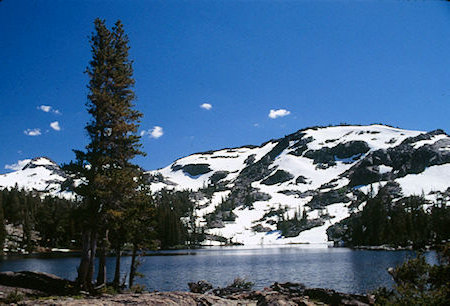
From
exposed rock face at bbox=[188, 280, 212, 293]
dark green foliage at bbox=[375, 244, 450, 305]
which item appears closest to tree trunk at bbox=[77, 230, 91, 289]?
exposed rock face at bbox=[188, 280, 212, 293]

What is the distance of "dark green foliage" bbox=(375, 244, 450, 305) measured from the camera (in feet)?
42.2

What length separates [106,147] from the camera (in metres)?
27.9

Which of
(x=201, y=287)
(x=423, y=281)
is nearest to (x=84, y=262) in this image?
(x=201, y=287)

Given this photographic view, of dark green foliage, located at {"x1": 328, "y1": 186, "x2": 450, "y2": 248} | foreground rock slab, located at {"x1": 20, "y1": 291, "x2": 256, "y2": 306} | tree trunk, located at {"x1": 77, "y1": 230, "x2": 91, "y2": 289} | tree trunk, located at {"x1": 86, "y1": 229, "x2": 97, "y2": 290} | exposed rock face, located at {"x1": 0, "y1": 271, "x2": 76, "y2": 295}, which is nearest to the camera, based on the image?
foreground rock slab, located at {"x1": 20, "y1": 291, "x2": 256, "y2": 306}

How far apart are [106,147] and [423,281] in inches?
882

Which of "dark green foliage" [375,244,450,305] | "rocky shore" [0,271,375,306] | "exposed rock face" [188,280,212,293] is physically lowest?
"exposed rock face" [188,280,212,293]

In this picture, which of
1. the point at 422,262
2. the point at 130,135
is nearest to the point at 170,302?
the point at 422,262

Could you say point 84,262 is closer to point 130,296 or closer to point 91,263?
point 91,263

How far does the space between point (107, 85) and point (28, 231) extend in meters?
108

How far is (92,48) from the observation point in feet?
96.9

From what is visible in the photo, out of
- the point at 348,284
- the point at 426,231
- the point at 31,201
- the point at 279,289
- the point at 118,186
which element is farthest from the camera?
the point at 31,201

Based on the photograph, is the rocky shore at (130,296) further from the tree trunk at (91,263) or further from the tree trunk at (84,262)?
the tree trunk at (91,263)

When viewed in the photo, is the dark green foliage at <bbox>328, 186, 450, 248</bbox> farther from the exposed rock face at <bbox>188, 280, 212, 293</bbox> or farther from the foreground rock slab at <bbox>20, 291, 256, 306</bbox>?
the foreground rock slab at <bbox>20, 291, 256, 306</bbox>

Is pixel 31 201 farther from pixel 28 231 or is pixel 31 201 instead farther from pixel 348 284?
pixel 348 284
